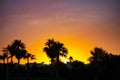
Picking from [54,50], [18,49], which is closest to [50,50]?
[54,50]

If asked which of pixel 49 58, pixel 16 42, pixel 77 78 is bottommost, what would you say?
pixel 77 78

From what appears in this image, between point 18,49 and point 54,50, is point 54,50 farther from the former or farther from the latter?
point 18,49

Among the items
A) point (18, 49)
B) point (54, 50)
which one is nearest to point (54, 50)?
point (54, 50)

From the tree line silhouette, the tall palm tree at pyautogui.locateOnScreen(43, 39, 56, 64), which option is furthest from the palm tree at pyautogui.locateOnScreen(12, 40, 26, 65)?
the tall palm tree at pyautogui.locateOnScreen(43, 39, 56, 64)

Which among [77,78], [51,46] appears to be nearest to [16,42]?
[51,46]

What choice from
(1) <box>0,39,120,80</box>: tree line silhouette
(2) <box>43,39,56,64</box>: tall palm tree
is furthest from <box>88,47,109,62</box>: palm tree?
(2) <box>43,39,56,64</box>: tall palm tree

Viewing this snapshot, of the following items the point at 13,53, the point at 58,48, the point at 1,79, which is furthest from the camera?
the point at 13,53

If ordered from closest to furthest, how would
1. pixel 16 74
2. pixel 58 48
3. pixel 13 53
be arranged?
pixel 58 48
pixel 16 74
pixel 13 53

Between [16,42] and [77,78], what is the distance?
36.4 meters

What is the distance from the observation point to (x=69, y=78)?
78125mm

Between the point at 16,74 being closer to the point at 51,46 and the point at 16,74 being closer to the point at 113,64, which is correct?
the point at 51,46

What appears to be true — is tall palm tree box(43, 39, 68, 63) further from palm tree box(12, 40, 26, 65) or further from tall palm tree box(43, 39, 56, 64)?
palm tree box(12, 40, 26, 65)

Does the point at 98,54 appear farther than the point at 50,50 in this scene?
Yes

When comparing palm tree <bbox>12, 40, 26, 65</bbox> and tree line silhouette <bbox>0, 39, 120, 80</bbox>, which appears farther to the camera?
palm tree <bbox>12, 40, 26, 65</bbox>
